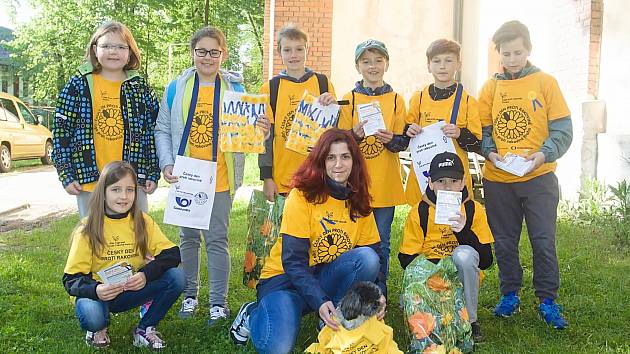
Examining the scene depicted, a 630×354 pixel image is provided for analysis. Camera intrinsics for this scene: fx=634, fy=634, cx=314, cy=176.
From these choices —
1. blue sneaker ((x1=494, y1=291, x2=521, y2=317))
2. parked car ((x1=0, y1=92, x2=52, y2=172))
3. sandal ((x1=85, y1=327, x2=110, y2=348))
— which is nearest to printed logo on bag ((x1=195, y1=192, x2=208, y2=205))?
Result: sandal ((x1=85, y1=327, x2=110, y2=348))

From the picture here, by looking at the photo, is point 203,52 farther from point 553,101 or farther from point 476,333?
point 476,333

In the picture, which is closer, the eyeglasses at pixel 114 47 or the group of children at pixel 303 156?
the group of children at pixel 303 156

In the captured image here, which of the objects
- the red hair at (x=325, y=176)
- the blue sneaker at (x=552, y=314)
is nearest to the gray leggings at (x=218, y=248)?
the red hair at (x=325, y=176)

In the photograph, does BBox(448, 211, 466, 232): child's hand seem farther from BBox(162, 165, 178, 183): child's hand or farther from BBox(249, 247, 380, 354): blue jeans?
BBox(162, 165, 178, 183): child's hand

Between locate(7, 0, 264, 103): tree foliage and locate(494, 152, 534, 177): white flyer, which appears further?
locate(7, 0, 264, 103): tree foliage

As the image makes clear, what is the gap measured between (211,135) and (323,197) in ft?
3.78

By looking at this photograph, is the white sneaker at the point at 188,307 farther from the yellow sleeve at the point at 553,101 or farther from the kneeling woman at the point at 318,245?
the yellow sleeve at the point at 553,101

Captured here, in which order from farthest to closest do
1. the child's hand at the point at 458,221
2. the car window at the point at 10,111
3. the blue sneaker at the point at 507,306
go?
the car window at the point at 10,111
the blue sneaker at the point at 507,306
the child's hand at the point at 458,221

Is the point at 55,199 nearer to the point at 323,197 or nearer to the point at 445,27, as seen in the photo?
the point at 445,27

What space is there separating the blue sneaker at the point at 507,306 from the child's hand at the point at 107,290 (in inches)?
110

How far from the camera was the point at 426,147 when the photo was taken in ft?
14.8

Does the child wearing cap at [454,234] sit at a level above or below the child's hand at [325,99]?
below

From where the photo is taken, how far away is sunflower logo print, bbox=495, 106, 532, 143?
454 centimetres

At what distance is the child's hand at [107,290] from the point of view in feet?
12.4
